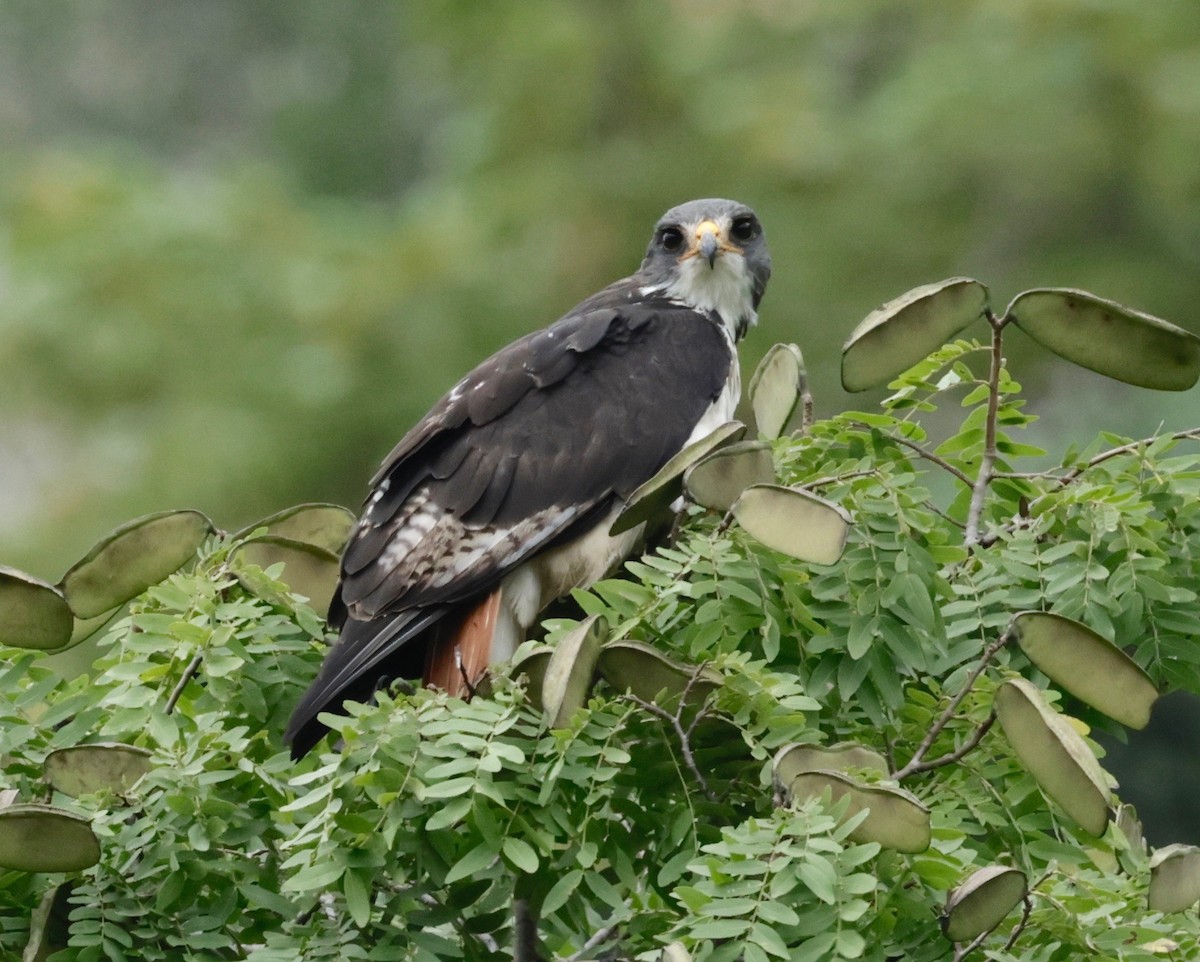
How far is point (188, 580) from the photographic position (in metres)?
2.44

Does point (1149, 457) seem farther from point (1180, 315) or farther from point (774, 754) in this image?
point (1180, 315)

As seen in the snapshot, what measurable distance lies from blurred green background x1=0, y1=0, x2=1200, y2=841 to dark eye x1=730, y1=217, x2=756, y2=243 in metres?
4.33

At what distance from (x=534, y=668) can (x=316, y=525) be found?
3.09ft

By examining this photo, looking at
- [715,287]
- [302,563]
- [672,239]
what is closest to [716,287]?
[715,287]

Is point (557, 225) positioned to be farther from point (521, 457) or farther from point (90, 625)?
point (90, 625)

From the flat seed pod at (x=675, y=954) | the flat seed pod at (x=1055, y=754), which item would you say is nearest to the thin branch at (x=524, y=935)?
the flat seed pod at (x=675, y=954)

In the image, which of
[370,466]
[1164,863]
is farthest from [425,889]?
[370,466]

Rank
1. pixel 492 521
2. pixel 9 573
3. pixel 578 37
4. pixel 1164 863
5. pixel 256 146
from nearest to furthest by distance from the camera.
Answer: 1. pixel 1164 863
2. pixel 9 573
3. pixel 492 521
4. pixel 578 37
5. pixel 256 146

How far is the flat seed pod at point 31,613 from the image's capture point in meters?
2.32

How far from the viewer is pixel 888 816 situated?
5.85ft

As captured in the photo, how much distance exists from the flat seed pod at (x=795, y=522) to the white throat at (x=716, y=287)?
2085 millimetres

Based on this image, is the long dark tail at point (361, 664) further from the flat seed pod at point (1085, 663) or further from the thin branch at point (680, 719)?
the flat seed pod at point (1085, 663)

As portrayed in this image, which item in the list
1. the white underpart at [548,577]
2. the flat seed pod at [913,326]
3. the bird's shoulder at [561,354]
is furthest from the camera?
the bird's shoulder at [561,354]

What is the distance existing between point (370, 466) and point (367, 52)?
7.10m
